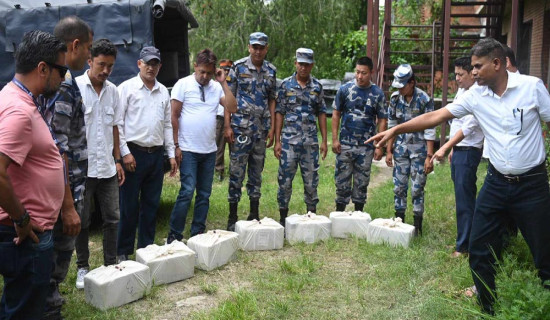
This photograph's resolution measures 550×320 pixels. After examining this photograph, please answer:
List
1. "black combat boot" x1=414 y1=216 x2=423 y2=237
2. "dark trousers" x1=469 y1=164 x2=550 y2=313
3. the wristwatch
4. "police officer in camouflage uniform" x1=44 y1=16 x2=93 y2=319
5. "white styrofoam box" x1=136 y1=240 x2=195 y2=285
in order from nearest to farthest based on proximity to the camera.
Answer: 1. the wristwatch
2. "dark trousers" x1=469 y1=164 x2=550 y2=313
3. "police officer in camouflage uniform" x1=44 y1=16 x2=93 y2=319
4. "white styrofoam box" x1=136 y1=240 x2=195 y2=285
5. "black combat boot" x1=414 y1=216 x2=423 y2=237

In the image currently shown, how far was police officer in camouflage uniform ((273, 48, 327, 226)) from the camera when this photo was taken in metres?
6.09

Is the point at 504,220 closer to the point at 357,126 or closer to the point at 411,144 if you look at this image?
the point at 411,144

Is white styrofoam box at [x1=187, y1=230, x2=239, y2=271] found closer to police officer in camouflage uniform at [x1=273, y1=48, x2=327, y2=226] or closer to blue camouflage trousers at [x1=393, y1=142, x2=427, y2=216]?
police officer in camouflage uniform at [x1=273, y1=48, x2=327, y2=226]

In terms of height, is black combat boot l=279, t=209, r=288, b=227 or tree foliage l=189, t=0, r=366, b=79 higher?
tree foliage l=189, t=0, r=366, b=79

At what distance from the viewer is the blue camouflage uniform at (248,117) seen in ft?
19.6

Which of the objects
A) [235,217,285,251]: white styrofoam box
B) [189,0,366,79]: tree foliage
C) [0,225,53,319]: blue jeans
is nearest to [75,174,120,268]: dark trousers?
[235,217,285,251]: white styrofoam box

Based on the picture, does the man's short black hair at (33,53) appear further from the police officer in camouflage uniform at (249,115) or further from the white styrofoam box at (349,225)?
the white styrofoam box at (349,225)

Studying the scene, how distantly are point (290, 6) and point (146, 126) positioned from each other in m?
11.7

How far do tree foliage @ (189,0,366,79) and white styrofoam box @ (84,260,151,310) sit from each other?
1192cm

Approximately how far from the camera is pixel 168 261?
179 inches

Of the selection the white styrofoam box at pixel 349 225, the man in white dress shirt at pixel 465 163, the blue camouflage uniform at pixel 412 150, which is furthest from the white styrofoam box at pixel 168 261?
the blue camouflage uniform at pixel 412 150

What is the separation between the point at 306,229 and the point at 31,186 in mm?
3400

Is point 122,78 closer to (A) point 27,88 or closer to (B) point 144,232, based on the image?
(B) point 144,232

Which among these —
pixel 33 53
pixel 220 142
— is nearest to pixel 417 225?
pixel 220 142
